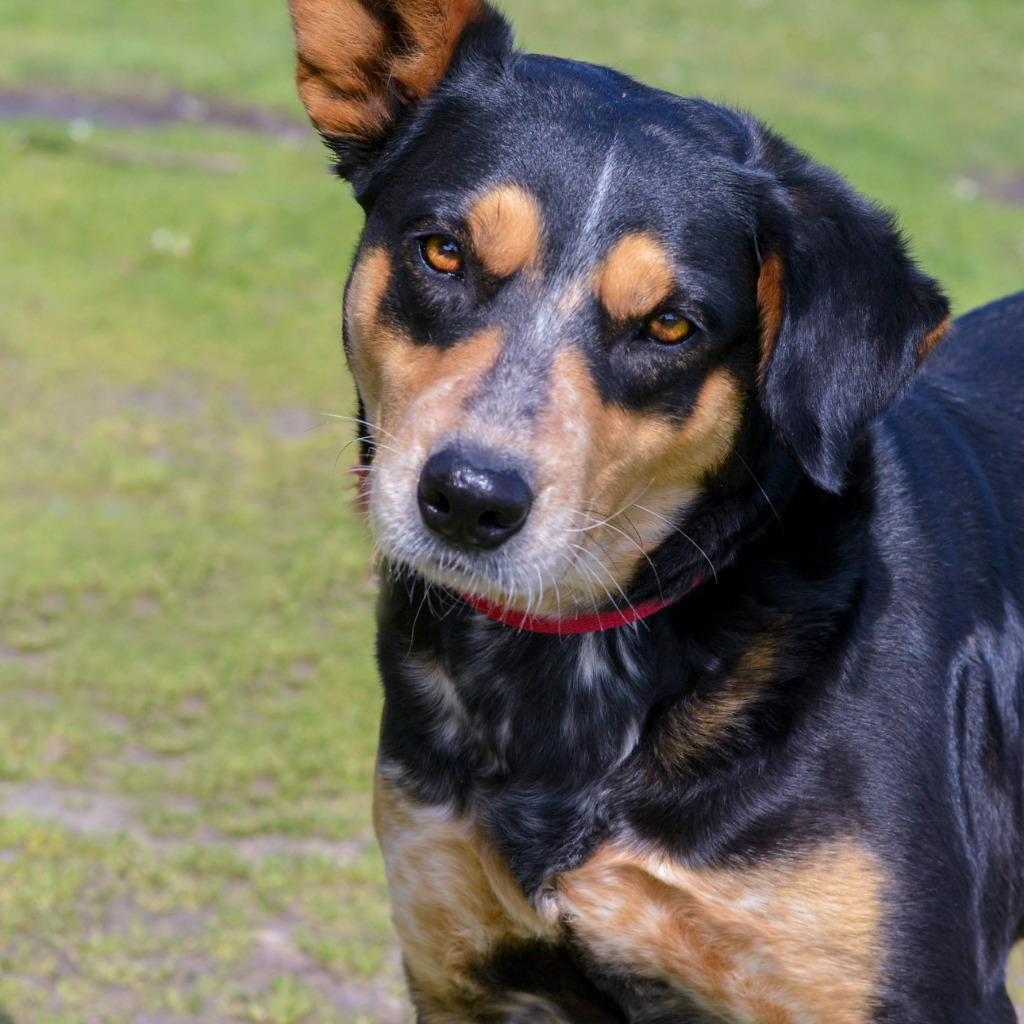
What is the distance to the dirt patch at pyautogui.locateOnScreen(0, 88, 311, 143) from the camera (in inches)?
575

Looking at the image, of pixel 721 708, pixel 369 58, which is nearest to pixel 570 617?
pixel 721 708

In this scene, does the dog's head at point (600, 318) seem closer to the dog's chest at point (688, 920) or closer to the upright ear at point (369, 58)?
the upright ear at point (369, 58)

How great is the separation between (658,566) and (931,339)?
0.77 m

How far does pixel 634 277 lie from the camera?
9.68 feet

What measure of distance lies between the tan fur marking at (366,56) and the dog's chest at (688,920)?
1672mm

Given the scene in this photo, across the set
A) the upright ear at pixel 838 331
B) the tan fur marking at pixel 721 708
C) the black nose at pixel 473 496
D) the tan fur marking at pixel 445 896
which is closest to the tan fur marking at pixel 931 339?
the upright ear at pixel 838 331

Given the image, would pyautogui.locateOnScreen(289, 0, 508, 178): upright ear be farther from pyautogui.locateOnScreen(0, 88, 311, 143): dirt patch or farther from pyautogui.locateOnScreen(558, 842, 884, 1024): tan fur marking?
pyautogui.locateOnScreen(0, 88, 311, 143): dirt patch

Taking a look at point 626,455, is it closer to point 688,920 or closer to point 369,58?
point 688,920

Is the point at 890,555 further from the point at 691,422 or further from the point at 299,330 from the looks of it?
the point at 299,330

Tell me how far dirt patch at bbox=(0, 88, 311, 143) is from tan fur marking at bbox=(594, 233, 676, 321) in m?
12.3

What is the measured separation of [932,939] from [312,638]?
13.1ft

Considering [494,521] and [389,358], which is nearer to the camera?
[494,521]

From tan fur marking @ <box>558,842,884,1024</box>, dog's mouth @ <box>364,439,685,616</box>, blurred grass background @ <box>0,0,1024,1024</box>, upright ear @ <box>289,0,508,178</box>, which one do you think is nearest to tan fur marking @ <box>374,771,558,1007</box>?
tan fur marking @ <box>558,842,884,1024</box>

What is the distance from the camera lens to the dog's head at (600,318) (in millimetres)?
2818
